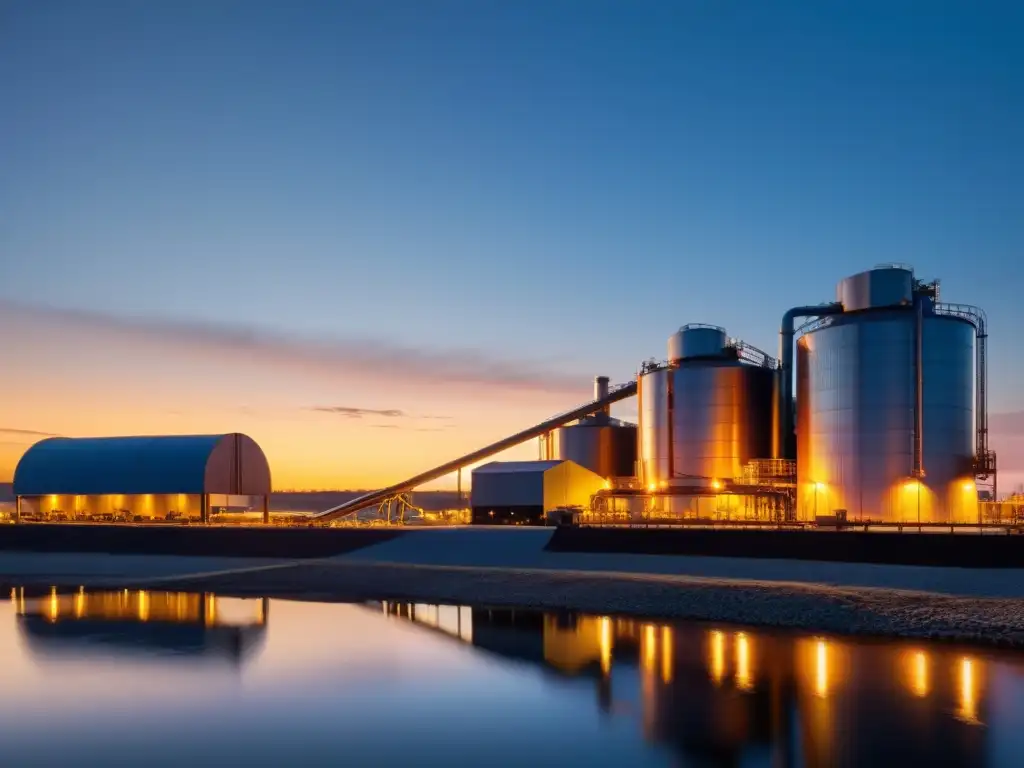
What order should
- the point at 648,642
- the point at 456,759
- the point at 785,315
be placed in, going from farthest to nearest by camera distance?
the point at 785,315, the point at 648,642, the point at 456,759

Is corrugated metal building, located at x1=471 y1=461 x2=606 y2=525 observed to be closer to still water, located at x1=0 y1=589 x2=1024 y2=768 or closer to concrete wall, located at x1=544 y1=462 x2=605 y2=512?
concrete wall, located at x1=544 y1=462 x2=605 y2=512

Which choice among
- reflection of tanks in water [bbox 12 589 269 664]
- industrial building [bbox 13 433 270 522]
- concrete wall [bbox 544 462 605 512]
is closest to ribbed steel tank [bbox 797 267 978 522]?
concrete wall [bbox 544 462 605 512]

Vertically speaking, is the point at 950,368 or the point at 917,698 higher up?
the point at 950,368

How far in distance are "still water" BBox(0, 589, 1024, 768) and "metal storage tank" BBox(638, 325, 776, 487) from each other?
30410 millimetres

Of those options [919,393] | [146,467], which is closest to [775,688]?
[919,393]

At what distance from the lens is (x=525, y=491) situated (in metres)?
66.1

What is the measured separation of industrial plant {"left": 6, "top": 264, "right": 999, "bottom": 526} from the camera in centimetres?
5331

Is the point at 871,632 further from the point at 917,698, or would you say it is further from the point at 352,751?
the point at 352,751

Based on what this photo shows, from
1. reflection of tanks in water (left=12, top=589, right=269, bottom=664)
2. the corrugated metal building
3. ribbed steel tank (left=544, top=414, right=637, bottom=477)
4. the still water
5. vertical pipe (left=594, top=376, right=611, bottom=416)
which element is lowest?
reflection of tanks in water (left=12, top=589, right=269, bottom=664)

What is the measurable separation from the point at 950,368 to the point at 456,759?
4563cm

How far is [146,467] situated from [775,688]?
66.2 m

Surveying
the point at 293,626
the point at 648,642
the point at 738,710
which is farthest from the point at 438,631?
the point at 738,710

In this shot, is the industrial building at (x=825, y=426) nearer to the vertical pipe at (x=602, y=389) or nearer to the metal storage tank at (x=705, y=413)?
the metal storage tank at (x=705, y=413)

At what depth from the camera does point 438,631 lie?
112 ft
